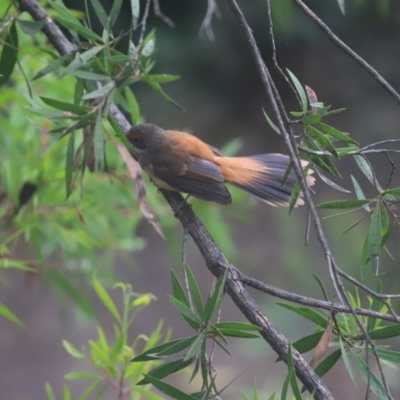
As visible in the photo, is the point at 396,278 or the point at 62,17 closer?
the point at 62,17

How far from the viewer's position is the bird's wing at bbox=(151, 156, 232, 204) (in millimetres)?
1924

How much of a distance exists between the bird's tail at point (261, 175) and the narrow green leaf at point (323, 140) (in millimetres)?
929

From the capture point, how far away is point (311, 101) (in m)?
1.07

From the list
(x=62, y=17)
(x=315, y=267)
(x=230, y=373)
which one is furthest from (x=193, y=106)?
(x=62, y=17)

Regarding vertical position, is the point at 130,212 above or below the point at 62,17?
below

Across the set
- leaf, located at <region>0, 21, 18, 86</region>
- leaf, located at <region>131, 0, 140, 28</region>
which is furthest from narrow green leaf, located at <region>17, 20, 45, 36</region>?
leaf, located at <region>131, 0, 140, 28</region>

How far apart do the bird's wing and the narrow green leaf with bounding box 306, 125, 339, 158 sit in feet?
2.87

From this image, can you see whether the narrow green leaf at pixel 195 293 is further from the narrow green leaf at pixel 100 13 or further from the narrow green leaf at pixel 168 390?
the narrow green leaf at pixel 100 13

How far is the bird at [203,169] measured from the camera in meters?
1.96

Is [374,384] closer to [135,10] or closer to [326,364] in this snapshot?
[326,364]

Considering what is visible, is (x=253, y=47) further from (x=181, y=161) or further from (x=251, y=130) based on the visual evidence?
(x=251, y=130)

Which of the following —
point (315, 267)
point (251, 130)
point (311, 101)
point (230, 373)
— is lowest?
point (230, 373)

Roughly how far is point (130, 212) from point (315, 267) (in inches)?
111

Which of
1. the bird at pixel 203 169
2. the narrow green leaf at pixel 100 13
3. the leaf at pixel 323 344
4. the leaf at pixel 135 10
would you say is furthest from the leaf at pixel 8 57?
the leaf at pixel 323 344
